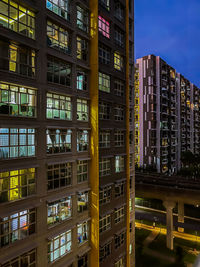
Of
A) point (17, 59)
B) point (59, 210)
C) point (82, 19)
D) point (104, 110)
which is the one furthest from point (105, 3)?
point (59, 210)

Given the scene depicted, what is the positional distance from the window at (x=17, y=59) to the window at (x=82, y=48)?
197 inches

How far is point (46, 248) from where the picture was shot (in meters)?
12.8

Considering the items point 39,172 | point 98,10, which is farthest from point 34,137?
point 98,10

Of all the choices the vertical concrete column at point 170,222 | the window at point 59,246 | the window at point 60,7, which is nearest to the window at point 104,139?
the window at point 59,246

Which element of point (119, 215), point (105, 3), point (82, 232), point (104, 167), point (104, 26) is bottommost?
point (119, 215)

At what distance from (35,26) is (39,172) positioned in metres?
9.96

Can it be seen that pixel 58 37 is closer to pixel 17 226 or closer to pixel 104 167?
pixel 104 167

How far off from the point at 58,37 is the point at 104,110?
7.83m

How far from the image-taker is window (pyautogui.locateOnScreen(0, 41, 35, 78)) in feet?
36.9

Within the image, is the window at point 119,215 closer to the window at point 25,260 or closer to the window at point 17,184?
the window at point 25,260

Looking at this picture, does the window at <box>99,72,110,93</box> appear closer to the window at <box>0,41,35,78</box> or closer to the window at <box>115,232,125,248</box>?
the window at <box>0,41,35,78</box>

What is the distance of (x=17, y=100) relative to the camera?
11.8m

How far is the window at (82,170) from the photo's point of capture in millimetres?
16062

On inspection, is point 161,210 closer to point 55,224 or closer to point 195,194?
point 195,194
